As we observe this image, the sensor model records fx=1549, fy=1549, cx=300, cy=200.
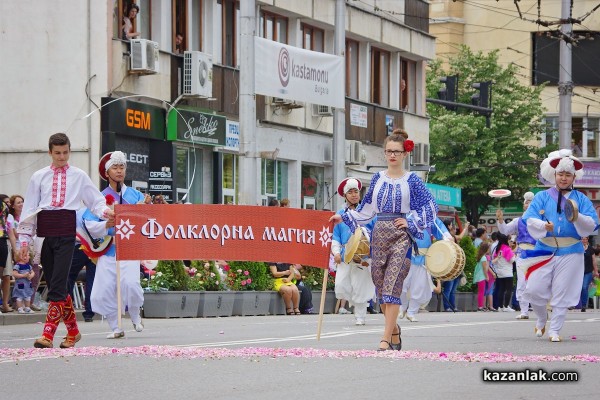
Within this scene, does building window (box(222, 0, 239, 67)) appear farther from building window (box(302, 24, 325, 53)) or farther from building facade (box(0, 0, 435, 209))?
building window (box(302, 24, 325, 53))

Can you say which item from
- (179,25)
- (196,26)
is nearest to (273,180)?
(196,26)

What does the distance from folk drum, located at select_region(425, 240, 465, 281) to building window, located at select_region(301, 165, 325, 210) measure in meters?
20.4

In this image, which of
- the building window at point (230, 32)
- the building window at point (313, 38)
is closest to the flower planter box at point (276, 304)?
the building window at point (230, 32)

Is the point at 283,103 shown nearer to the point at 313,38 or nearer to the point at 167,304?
the point at 313,38

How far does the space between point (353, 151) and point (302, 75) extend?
954cm

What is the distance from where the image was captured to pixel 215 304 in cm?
2609

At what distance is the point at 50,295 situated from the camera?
14633 mm

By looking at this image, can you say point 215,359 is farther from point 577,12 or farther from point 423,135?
point 577,12

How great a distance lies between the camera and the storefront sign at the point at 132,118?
101 feet

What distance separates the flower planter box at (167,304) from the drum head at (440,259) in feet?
15.8

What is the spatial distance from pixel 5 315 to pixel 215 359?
934 cm

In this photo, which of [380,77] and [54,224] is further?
[380,77]

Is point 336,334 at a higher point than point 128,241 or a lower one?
lower

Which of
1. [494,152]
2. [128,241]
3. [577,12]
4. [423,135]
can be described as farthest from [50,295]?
[577,12]
